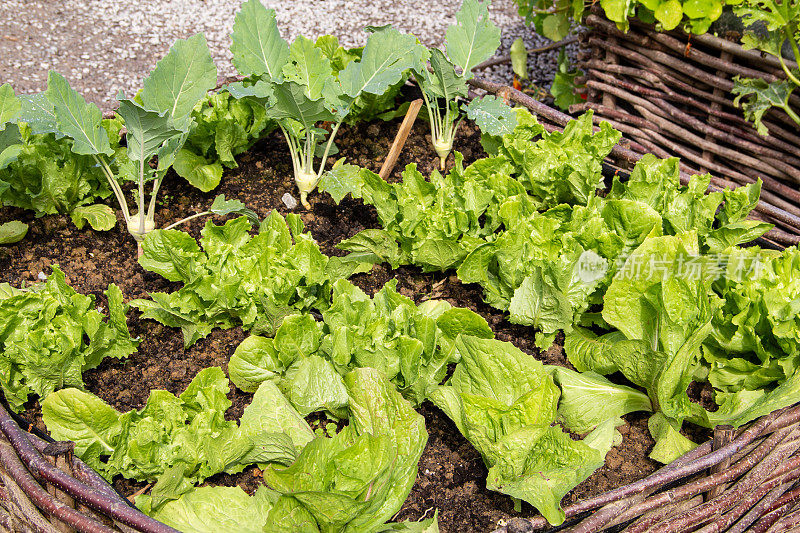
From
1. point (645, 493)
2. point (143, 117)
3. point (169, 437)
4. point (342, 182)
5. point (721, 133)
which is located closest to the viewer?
point (645, 493)

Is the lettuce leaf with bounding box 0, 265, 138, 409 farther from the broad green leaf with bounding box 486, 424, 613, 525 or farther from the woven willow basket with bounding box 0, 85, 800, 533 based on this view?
the broad green leaf with bounding box 486, 424, 613, 525

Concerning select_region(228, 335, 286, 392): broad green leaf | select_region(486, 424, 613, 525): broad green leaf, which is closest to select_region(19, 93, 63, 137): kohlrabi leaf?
select_region(228, 335, 286, 392): broad green leaf

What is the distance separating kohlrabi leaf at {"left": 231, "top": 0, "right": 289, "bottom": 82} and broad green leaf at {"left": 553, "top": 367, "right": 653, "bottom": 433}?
1.53 m

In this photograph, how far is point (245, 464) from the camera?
203 cm

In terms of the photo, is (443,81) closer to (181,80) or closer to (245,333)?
(181,80)

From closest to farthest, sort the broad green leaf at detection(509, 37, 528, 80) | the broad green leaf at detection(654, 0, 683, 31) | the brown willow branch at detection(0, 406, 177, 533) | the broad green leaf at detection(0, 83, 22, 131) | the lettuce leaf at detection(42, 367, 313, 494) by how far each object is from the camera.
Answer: the brown willow branch at detection(0, 406, 177, 533)
the lettuce leaf at detection(42, 367, 313, 494)
the broad green leaf at detection(0, 83, 22, 131)
the broad green leaf at detection(654, 0, 683, 31)
the broad green leaf at detection(509, 37, 528, 80)

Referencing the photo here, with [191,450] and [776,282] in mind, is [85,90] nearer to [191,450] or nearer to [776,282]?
[191,450]

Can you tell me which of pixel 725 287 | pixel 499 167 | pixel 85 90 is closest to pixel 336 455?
pixel 725 287

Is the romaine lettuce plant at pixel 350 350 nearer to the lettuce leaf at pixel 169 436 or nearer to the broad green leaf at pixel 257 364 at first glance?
the broad green leaf at pixel 257 364

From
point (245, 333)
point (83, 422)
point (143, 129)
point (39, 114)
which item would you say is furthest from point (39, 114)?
point (83, 422)

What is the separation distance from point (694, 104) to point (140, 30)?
3834mm

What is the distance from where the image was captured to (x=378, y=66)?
9.02 ft

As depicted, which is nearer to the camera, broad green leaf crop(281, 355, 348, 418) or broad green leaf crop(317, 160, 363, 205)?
broad green leaf crop(281, 355, 348, 418)

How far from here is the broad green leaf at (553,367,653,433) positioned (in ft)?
7.04
